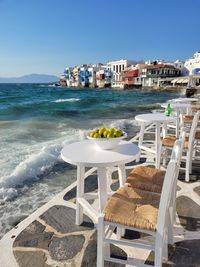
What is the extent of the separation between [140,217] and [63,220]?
3.89 feet

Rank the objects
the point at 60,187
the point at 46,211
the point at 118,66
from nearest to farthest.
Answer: the point at 46,211, the point at 60,187, the point at 118,66

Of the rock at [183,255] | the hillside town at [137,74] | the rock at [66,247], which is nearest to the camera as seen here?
the rock at [183,255]

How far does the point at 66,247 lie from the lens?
2.29 m

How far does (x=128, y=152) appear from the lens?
2.35 m

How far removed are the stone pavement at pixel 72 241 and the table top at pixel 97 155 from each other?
756 mm

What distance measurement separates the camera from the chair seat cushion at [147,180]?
2.24 meters

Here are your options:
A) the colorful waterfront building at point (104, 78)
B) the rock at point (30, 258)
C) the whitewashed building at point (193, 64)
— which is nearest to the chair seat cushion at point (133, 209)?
the rock at point (30, 258)

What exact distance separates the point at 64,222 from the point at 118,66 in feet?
230

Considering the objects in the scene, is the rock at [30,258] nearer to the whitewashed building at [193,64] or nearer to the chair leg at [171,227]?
the chair leg at [171,227]

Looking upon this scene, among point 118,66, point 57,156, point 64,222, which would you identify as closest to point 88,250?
point 64,222

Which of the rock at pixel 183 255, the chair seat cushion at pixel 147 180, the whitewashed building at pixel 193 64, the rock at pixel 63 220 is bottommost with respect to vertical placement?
the rock at pixel 63 220

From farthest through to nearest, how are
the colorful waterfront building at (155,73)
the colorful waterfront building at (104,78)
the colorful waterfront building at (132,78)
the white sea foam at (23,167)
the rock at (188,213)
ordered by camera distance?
the colorful waterfront building at (104,78), the colorful waterfront building at (132,78), the colorful waterfront building at (155,73), the white sea foam at (23,167), the rock at (188,213)

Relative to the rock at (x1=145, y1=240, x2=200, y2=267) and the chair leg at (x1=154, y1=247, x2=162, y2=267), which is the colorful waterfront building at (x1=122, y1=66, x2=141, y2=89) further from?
the chair leg at (x1=154, y1=247, x2=162, y2=267)

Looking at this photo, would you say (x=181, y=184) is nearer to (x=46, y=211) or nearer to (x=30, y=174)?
(x=46, y=211)
